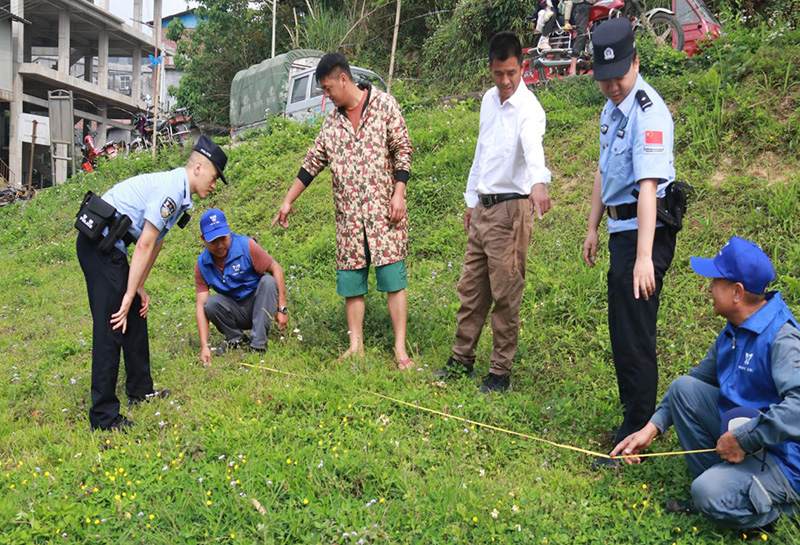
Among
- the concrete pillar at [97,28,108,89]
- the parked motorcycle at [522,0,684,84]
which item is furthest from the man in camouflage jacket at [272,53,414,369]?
the concrete pillar at [97,28,108,89]

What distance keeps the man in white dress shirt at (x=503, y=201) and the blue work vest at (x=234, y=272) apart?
1.82 meters

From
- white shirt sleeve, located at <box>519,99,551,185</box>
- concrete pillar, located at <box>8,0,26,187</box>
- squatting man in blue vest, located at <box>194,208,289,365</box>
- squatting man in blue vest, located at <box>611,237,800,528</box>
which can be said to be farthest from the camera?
concrete pillar, located at <box>8,0,26,187</box>

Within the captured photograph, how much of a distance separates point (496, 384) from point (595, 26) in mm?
7388

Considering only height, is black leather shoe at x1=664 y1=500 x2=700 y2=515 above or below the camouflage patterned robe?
below

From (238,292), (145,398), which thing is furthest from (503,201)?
(145,398)

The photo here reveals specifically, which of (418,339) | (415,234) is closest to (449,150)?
(415,234)

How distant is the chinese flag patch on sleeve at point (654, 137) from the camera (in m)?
2.99

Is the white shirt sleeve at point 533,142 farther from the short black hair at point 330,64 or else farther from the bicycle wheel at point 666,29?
the bicycle wheel at point 666,29

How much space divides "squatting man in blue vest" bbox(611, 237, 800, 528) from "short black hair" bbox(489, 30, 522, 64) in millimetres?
1645

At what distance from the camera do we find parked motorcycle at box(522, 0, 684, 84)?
9.23 meters

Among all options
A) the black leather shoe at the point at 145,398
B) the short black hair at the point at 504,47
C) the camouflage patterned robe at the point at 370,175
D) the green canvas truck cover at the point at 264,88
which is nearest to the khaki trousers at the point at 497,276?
the camouflage patterned robe at the point at 370,175

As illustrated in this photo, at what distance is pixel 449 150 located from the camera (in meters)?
8.08

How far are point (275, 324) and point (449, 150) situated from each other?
3983 millimetres

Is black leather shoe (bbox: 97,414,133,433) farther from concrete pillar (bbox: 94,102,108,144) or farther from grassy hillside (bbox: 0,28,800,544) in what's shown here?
concrete pillar (bbox: 94,102,108,144)
